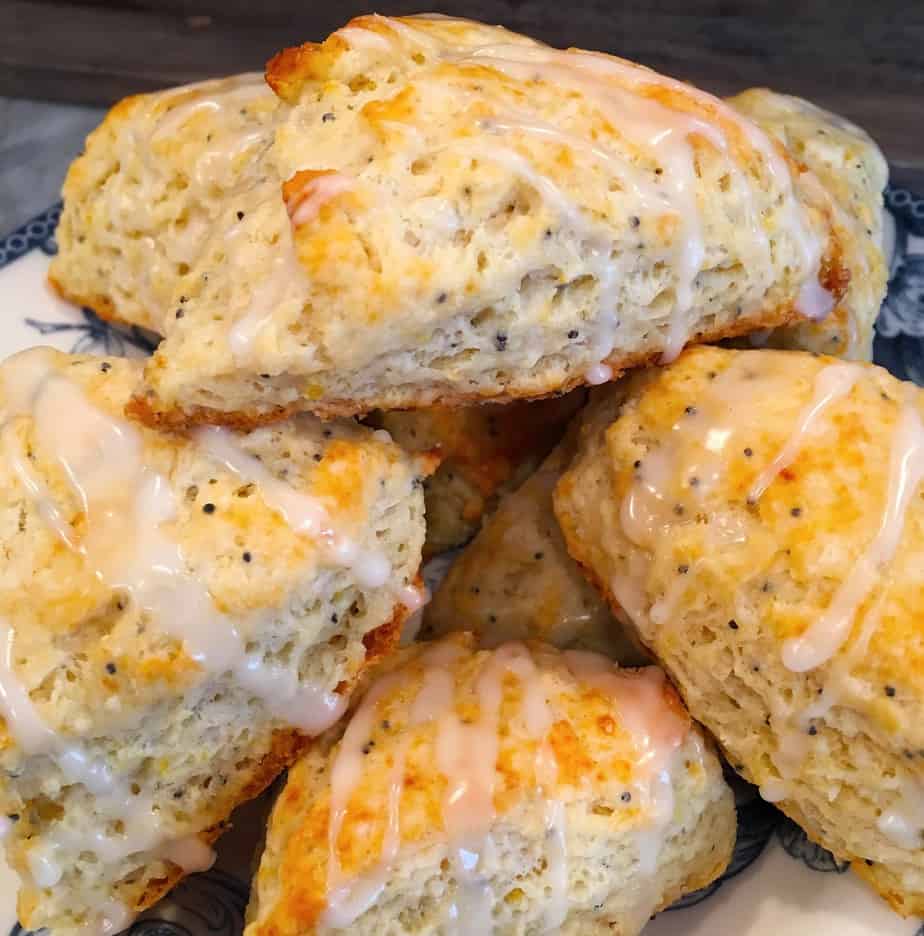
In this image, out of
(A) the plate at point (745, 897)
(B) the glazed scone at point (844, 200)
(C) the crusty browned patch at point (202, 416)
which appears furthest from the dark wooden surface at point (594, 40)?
(C) the crusty browned patch at point (202, 416)

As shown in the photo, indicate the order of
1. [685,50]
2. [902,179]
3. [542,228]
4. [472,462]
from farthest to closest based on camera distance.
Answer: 1. [685,50]
2. [902,179]
3. [472,462]
4. [542,228]

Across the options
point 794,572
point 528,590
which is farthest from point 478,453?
point 794,572

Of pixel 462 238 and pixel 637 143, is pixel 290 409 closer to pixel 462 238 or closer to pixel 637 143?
pixel 462 238

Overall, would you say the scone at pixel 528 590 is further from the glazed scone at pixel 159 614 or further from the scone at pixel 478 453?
the glazed scone at pixel 159 614

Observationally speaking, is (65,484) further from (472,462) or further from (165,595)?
(472,462)

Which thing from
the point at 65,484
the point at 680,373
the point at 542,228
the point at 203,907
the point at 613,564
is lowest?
the point at 203,907

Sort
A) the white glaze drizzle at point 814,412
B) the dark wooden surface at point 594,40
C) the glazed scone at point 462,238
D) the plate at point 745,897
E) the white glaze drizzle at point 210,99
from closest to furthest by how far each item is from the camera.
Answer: the glazed scone at point 462,238
the white glaze drizzle at point 814,412
the plate at point 745,897
the white glaze drizzle at point 210,99
the dark wooden surface at point 594,40

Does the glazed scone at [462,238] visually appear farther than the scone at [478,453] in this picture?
No

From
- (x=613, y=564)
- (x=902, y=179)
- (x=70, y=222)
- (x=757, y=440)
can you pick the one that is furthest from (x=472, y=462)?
(x=902, y=179)
